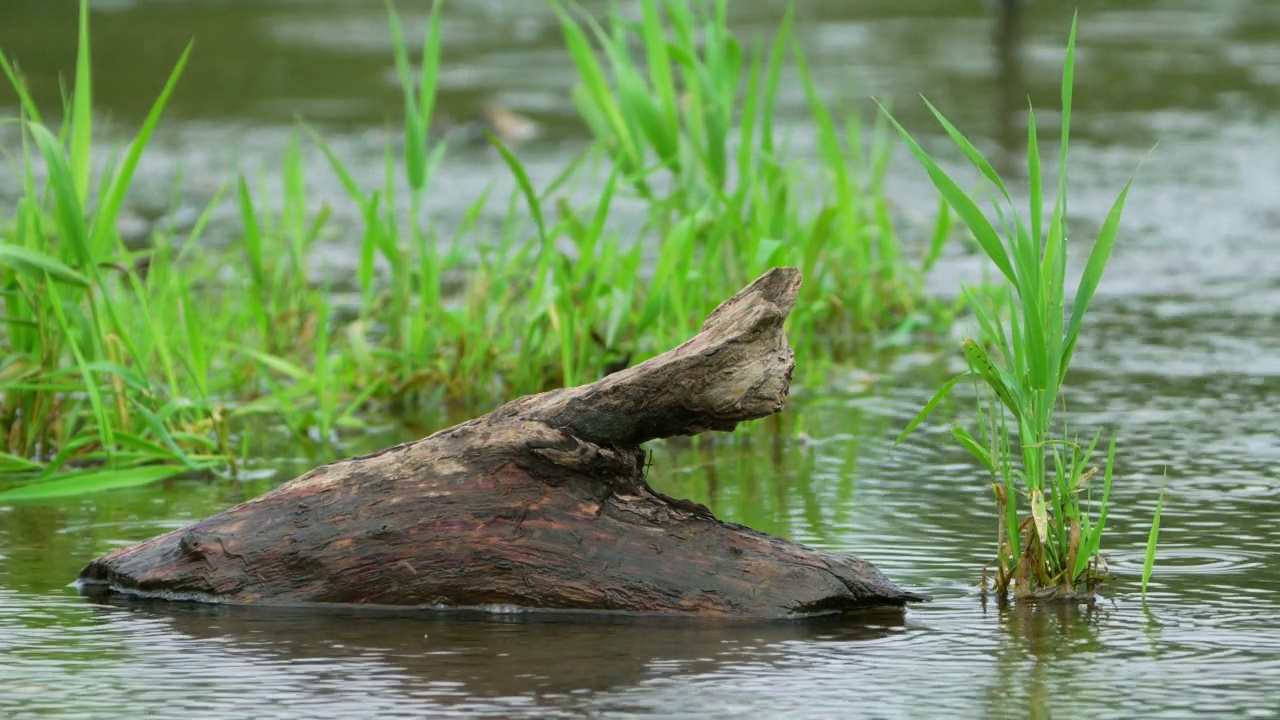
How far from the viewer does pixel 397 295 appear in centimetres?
559

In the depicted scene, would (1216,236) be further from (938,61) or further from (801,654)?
(801,654)

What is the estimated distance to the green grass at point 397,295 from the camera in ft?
14.6

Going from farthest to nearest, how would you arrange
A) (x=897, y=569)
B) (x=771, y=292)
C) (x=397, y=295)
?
(x=397, y=295)
(x=897, y=569)
(x=771, y=292)

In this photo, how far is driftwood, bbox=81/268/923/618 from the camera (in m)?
3.31

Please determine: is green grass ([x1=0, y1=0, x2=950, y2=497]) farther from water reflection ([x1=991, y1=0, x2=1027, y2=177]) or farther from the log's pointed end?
water reflection ([x1=991, y1=0, x2=1027, y2=177])

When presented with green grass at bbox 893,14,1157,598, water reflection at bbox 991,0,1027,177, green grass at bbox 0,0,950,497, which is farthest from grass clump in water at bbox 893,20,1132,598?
water reflection at bbox 991,0,1027,177

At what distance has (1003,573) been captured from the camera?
11.4 ft

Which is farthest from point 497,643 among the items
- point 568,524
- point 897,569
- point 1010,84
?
point 1010,84

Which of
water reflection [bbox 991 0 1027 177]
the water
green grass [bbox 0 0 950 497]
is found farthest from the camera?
water reflection [bbox 991 0 1027 177]

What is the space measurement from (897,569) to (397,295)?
2318 millimetres

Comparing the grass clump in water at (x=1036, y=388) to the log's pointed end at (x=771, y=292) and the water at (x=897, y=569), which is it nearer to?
the water at (x=897, y=569)

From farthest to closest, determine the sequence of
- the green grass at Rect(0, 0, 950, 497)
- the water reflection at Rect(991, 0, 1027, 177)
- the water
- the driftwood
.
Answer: the water reflection at Rect(991, 0, 1027, 177) → the green grass at Rect(0, 0, 950, 497) → the driftwood → the water

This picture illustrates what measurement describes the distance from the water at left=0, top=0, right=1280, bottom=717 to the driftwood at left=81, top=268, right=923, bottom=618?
0.06 metres

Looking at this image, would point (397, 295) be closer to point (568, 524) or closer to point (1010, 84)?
point (568, 524)
